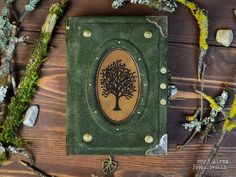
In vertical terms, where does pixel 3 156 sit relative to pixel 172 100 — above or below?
below

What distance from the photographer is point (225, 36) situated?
130 cm

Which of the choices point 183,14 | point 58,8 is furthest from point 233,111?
point 58,8

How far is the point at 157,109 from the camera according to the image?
4.12 ft

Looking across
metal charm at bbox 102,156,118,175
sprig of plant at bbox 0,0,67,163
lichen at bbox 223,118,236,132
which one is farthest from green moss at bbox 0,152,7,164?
lichen at bbox 223,118,236,132

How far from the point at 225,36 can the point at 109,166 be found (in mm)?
491

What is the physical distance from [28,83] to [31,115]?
0.30 feet

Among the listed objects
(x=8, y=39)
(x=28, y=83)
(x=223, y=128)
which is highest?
(x=8, y=39)

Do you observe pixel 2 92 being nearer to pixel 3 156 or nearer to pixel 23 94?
pixel 23 94

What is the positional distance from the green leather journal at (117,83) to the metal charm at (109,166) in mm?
87

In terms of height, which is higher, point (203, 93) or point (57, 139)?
point (203, 93)

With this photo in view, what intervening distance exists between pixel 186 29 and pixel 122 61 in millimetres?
215

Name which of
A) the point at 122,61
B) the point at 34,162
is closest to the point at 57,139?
the point at 34,162

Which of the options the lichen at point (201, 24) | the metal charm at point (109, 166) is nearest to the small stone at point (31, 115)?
the metal charm at point (109, 166)

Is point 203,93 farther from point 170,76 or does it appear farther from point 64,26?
point 64,26
